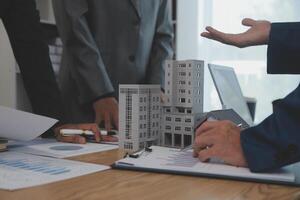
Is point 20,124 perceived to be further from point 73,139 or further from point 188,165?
point 188,165

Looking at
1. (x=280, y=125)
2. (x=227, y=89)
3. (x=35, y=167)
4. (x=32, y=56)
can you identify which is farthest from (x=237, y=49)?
(x=35, y=167)

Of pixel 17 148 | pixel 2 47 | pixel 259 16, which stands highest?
pixel 259 16

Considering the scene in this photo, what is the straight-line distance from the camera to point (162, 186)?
643mm

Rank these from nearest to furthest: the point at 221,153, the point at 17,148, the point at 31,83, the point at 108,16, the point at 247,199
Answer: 1. the point at 247,199
2. the point at 221,153
3. the point at 17,148
4. the point at 31,83
5. the point at 108,16

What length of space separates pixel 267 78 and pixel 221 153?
227 cm

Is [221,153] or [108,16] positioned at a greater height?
[108,16]

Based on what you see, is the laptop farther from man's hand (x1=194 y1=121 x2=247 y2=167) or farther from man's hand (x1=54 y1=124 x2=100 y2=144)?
man's hand (x1=194 y1=121 x2=247 y2=167)

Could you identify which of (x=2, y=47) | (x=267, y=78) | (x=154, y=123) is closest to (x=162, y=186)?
(x=154, y=123)

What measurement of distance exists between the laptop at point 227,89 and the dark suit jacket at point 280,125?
2.04 ft

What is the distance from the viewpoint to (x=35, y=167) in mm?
750

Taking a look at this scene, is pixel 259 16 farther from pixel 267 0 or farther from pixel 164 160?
pixel 164 160

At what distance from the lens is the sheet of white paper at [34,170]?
2.10 feet

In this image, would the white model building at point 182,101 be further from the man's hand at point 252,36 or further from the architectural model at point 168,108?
the man's hand at point 252,36

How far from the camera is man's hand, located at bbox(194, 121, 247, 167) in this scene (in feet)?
2.52
